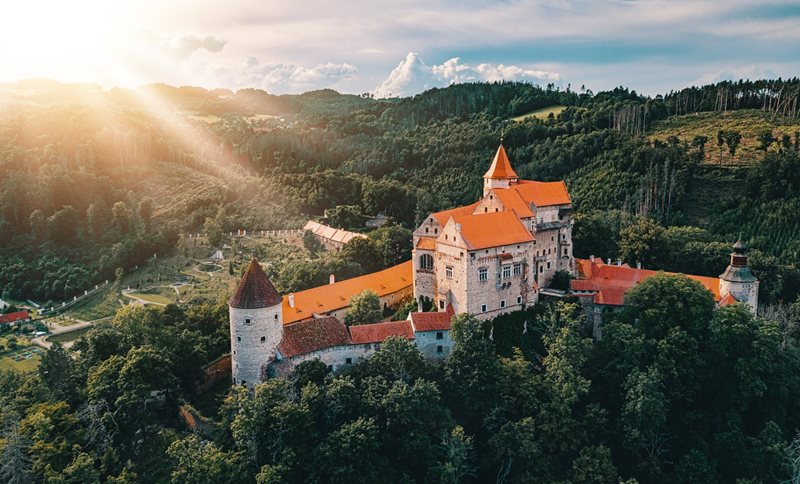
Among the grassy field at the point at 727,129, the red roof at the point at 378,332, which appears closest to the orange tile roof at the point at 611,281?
the red roof at the point at 378,332

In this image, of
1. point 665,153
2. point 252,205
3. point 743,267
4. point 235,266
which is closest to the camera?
point 743,267

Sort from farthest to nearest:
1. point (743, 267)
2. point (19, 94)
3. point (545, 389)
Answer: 1. point (19, 94)
2. point (743, 267)
3. point (545, 389)

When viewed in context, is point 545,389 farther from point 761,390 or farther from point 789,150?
point 789,150

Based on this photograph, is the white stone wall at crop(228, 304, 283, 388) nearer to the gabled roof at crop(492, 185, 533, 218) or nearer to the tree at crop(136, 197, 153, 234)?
the gabled roof at crop(492, 185, 533, 218)

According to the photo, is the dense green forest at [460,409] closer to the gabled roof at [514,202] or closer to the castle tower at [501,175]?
the gabled roof at [514,202]

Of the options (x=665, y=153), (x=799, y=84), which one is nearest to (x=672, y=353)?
(x=665, y=153)
